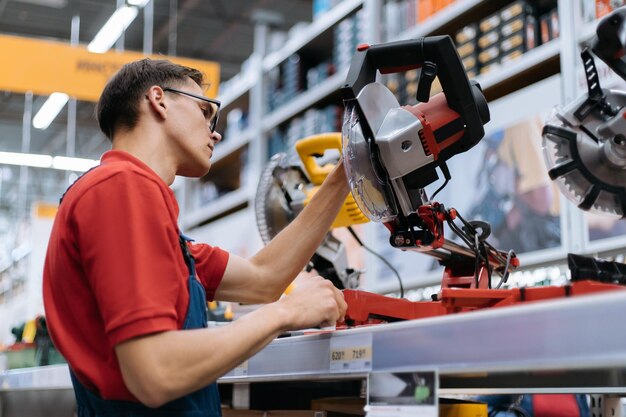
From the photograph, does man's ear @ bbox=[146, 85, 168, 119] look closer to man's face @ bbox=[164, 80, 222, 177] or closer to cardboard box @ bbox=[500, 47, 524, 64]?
man's face @ bbox=[164, 80, 222, 177]

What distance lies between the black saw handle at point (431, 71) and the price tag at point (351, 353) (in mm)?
468

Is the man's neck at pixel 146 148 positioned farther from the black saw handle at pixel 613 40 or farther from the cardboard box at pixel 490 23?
the cardboard box at pixel 490 23

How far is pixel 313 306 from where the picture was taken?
136 cm

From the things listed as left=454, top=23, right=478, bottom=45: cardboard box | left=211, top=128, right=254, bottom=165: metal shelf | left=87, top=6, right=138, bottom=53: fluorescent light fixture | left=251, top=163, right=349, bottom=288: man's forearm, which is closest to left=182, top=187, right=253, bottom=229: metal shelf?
left=211, top=128, right=254, bottom=165: metal shelf

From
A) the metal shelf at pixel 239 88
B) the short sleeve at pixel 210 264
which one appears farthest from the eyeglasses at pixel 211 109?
the metal shelf at pixel 239 88

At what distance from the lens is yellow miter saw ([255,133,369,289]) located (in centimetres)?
228

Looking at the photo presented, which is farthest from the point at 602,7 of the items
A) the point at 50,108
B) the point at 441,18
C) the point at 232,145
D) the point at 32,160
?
the point at 32,160

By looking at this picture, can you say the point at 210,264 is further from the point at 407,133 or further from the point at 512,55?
the point at 512,55

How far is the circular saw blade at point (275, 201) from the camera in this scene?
7.80 ft

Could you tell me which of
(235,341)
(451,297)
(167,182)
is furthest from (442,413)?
(167,182)

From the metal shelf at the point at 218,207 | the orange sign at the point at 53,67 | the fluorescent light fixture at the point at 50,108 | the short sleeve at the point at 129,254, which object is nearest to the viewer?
the short sleeve at the point at 129,254

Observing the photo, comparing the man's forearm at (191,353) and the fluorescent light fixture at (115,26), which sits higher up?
the fluorescent light fixture at (115,26)

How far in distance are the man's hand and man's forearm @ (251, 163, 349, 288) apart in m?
0.51

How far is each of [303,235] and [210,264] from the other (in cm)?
22
